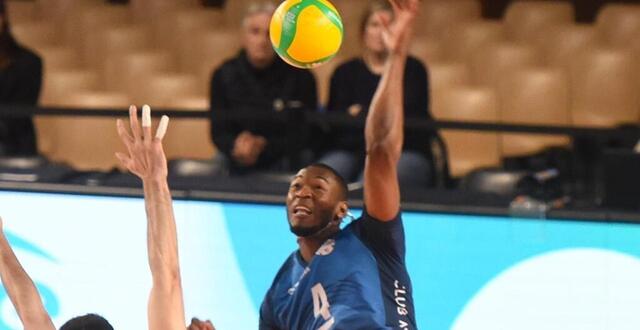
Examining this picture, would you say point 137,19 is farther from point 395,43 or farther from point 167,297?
point 167,297

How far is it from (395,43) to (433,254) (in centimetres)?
149

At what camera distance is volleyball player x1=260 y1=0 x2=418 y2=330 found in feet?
19.0

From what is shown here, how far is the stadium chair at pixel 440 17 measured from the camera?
10203 mm

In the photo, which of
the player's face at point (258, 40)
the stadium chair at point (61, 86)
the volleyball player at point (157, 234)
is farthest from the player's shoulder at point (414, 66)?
the volleyball player at point (157, 234)

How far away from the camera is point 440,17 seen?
10.3 m

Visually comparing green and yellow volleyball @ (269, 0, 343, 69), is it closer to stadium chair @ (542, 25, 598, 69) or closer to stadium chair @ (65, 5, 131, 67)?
stadium chair @ (542, 25, 598, 69)

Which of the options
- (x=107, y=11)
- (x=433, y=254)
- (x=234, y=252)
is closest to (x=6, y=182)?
(x=234, y=252)

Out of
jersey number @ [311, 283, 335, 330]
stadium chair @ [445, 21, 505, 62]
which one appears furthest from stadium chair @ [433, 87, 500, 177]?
jersey number @ [311, 283, 335, 330]

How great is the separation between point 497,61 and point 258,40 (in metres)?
2.15

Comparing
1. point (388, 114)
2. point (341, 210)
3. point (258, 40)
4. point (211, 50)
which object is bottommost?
point (211, 50)

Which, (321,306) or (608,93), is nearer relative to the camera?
(321,306)

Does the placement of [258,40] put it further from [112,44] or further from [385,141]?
[112,44]

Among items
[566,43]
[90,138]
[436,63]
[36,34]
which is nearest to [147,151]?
[90,138]

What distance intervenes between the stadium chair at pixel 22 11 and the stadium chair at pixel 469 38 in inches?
116
